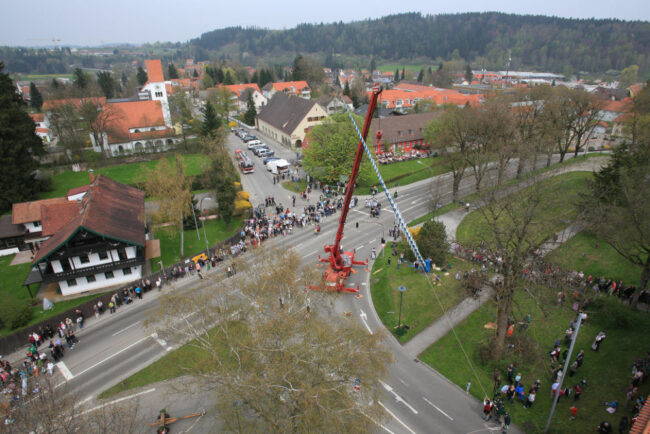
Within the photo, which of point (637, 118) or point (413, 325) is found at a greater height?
point (637, 118)

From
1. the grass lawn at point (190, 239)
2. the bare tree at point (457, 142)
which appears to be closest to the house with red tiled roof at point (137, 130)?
the grass lawn at point (190, 239)

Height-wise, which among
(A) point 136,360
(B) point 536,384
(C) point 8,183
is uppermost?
(C) point 8,183

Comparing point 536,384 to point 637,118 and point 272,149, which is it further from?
point 272,149

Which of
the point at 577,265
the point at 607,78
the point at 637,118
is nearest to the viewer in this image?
the point at 577,265

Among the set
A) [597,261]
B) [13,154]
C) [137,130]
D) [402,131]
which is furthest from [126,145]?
[597,261]

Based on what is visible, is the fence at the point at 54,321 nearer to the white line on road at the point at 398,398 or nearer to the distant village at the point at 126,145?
the distant village at the point at 126,145

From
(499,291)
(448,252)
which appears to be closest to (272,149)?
(448,252)

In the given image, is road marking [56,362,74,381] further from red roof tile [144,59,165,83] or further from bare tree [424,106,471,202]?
red roof tile [144,59,165,83]
